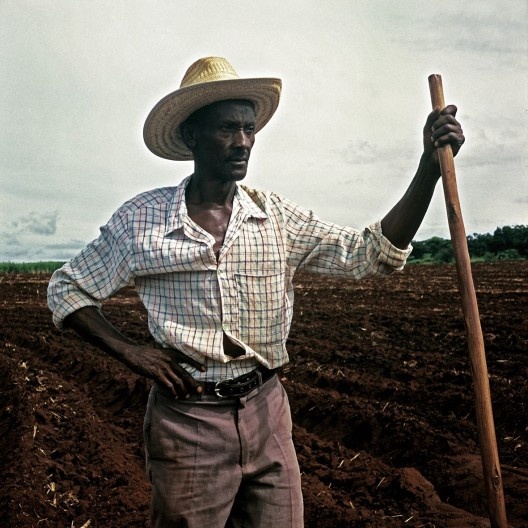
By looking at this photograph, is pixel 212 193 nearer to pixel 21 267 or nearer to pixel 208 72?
pixel 208 72

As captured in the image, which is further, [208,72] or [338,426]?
[338,426]

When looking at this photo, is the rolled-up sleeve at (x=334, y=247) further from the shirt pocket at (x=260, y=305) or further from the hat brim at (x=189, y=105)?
the hat brim at (x=189, y=105)

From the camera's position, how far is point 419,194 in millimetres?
2766

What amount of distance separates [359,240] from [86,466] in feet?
11.9

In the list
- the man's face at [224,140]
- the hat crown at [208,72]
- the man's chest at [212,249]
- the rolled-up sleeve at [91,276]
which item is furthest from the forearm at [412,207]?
the rolled-up sleeve at [91,276]

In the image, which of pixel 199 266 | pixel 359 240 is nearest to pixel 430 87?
pixel 359 240

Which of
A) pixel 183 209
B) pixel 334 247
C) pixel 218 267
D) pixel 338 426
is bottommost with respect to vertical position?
pixel 338 426

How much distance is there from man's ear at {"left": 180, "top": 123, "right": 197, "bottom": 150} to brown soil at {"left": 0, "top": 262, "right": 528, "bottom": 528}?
2.58 m

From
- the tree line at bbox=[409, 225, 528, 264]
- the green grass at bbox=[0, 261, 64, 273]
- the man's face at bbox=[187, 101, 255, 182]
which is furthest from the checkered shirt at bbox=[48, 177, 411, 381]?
the tree line at bbox=[409, 225, 528, 264]

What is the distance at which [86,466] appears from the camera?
5641 mm

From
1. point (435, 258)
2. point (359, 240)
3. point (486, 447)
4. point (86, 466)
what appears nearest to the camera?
point (486, 447)

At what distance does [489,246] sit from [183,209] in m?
38.5

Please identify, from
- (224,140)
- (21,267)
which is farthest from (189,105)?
(21,267)

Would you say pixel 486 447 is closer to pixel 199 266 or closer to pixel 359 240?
pixel 359 240
